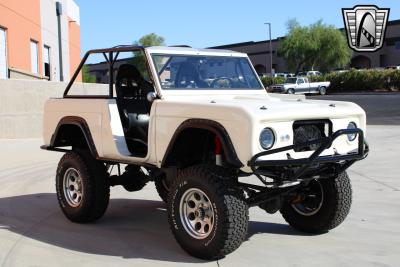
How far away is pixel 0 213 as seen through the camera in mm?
7203

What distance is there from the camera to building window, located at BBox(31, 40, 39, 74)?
32406 mm

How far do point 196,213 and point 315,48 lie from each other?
70940mm

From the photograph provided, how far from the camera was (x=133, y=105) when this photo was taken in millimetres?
6379

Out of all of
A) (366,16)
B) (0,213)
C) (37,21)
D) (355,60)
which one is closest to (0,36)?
(37,21)

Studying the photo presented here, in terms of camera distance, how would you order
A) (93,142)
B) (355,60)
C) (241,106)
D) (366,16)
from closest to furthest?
(241,106), (93,142), (366,16), (355,60)

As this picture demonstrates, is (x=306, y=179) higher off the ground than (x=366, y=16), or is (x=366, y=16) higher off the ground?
(x=366, y=16)

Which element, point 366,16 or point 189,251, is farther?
point 366,16

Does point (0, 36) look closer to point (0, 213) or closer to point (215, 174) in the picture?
point (0, 213)

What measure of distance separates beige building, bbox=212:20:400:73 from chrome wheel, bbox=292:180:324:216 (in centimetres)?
7053

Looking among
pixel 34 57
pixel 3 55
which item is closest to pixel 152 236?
pixel 3 55

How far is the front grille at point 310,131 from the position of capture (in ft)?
16.5

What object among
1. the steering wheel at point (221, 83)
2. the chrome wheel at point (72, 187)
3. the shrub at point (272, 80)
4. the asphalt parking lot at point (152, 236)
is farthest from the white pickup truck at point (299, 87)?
the chrome wheel at point (72, 187)

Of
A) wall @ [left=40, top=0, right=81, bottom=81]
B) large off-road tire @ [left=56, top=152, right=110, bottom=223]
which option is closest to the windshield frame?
large off-road tire @ [left=56, top=152, right=110, bottom=223]

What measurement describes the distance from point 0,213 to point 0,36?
20.6 metres
